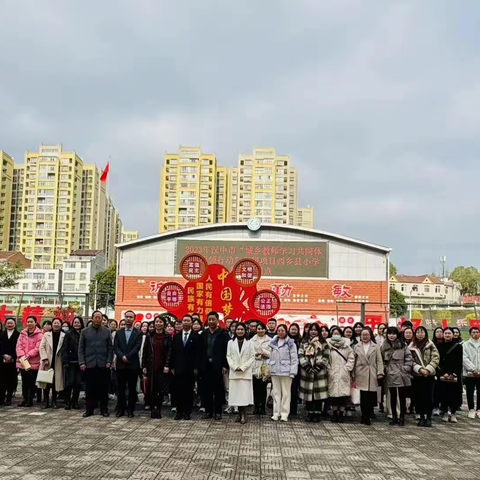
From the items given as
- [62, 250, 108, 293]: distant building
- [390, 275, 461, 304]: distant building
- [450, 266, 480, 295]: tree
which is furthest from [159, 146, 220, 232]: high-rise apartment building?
[450, 266, 480, 295]: tree

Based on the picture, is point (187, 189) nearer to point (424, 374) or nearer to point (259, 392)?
point (259, 392)

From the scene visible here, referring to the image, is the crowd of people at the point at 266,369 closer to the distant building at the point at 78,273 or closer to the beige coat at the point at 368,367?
the beige coat at the point at 368,367

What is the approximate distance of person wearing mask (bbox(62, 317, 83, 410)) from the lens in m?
8.25

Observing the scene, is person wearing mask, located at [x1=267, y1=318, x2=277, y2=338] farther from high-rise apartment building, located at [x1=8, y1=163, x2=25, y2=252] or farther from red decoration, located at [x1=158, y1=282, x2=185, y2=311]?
high-rise apartment building, located at [x1=8, y1=163, x2=25, y2=252]

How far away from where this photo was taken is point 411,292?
87.1 m

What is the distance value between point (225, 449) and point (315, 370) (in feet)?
7.69

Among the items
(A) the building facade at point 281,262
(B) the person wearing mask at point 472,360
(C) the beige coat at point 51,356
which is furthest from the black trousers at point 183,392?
(A) the building facade at point 281,262

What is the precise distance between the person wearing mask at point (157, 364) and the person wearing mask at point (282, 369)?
1494mm

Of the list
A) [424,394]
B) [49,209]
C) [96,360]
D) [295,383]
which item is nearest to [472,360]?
[424,394]

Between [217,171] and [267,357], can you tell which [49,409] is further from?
[217,171]

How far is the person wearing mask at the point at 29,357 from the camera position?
8.37 meters

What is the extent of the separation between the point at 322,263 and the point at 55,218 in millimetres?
61653

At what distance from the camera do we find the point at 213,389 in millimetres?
7855

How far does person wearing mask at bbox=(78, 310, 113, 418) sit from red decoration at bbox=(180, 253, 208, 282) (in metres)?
4.18
